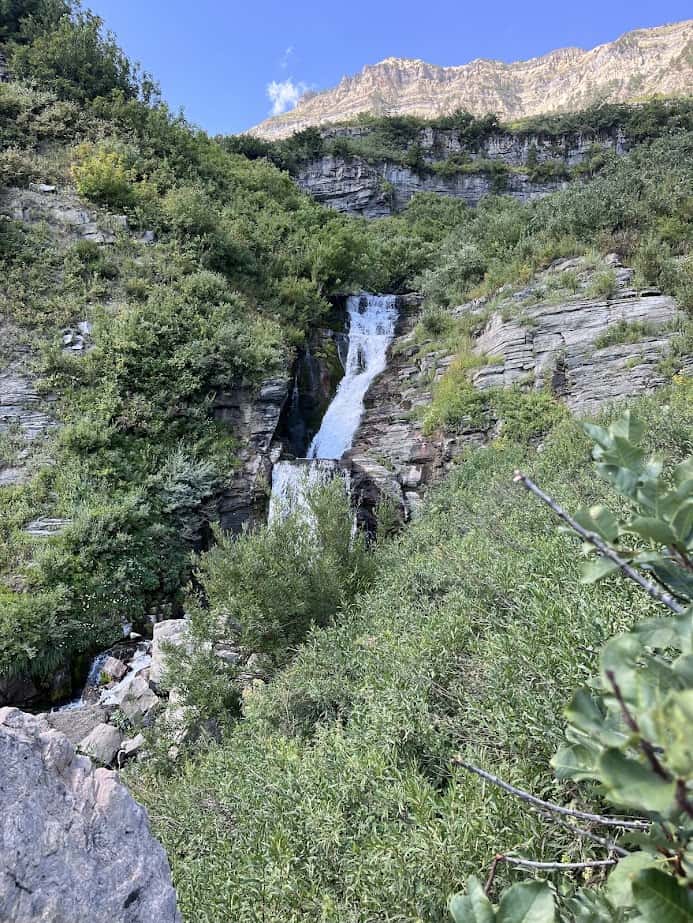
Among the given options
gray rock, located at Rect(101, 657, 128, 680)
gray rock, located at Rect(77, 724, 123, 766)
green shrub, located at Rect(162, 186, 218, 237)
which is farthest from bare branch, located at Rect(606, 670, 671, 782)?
green shrub, located at Rect(162, 186, 218, 237)

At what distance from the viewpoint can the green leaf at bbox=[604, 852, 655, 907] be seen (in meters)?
0.64

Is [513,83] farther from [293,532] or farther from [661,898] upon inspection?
[661,898]

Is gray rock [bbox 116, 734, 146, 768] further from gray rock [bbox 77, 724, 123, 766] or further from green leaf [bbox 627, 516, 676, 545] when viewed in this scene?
green leaf [bbox 627, 516, 676, 545]

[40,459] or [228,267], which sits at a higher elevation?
[228,267]

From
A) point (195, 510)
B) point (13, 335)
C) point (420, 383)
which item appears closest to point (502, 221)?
point (420, 383)

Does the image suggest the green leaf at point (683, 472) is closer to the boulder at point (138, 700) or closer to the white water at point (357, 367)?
the boulder at point (138, 700)

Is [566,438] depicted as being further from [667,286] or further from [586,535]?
[586,535]

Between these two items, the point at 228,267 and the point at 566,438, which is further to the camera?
the point at 228,267

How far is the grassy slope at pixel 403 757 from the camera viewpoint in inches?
76.3

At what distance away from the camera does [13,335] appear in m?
10.5

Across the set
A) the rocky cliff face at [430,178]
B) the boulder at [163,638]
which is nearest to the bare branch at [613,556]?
the boulder at [163,638]

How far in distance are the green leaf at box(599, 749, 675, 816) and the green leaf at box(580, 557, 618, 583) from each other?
356 millimetres

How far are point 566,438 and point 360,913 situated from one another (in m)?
6.29

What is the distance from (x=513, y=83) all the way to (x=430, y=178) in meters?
49.6
